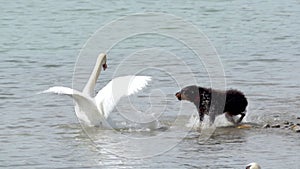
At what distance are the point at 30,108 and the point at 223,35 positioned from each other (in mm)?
7679

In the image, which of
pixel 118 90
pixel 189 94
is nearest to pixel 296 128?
pixel 189 94

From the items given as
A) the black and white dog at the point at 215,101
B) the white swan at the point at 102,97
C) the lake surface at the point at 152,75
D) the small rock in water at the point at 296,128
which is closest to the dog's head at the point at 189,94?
the black and white dog at the point at 215,101

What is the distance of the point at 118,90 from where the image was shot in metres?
10.6

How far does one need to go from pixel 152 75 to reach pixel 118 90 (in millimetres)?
4331

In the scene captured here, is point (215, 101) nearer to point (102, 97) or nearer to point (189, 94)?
point (189, 94)

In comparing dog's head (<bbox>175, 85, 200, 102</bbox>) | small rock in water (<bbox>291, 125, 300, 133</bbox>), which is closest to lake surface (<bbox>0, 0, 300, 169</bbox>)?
small rock in water (<bbox>291, 125, 300, 133</bbox>)

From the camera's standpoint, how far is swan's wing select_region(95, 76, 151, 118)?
34.6ft

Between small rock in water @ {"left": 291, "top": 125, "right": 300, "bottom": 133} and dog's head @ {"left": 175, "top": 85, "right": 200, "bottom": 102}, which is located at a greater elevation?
dog's head @ {"left": 175, "top": 85, "right": 200, "bottom": 102}

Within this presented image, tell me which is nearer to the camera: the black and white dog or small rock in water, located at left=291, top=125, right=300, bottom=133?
small rock in water, located at left=291, top=125, right=300, bottom=133

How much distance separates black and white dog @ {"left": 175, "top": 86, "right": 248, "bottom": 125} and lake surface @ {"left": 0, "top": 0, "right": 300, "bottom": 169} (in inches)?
7.3

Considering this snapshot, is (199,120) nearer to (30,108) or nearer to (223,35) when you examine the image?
(30,108)

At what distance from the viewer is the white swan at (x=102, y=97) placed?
34.6 feet

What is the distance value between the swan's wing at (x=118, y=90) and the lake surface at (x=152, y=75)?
37cm

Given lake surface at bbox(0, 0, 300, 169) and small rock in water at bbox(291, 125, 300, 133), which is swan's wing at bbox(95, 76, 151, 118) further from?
small rock in water at bbox(291, 125, 300, 133)
